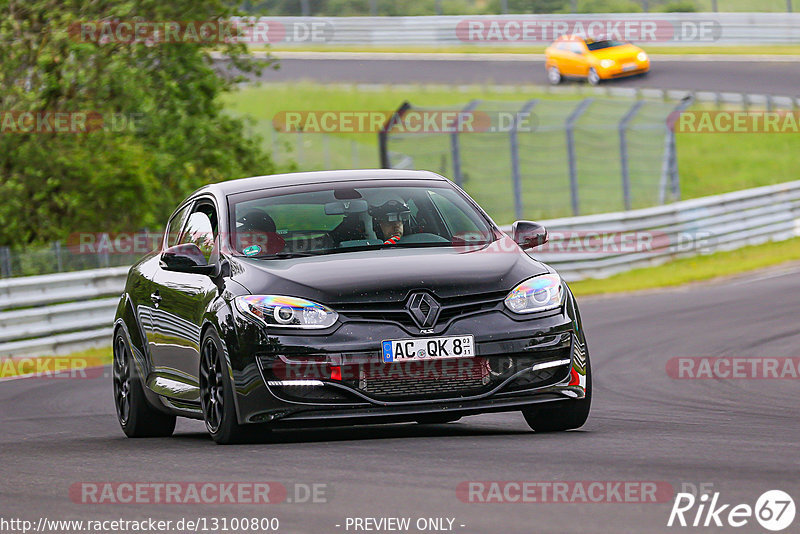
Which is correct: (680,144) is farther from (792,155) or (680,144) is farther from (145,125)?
(145,125)

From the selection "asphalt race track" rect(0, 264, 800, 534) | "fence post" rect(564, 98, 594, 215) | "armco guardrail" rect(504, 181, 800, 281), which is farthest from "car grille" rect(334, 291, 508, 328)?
"fence post" rect(564, 98, 594, 215)

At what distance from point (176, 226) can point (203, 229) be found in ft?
3.16

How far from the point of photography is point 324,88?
156ft

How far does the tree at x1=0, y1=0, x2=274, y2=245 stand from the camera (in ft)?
74.9

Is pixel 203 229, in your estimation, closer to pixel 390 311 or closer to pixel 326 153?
pixel 390 311

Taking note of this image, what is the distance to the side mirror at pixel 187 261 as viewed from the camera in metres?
8.39

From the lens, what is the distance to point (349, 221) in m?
8.62

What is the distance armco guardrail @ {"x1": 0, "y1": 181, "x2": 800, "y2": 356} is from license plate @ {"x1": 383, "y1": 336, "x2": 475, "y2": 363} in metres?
10.8

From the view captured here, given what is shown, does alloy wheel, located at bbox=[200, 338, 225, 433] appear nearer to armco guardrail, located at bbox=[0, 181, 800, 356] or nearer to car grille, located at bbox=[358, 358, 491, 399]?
car grille, located at bbox=[358, 358, 491, 399]

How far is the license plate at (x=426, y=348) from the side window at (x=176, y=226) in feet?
9.35

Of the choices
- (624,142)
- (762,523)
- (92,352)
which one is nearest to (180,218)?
(762,523)

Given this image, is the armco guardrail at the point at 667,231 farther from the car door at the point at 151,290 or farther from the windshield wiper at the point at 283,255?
the windshield wiper at the point at 283,255

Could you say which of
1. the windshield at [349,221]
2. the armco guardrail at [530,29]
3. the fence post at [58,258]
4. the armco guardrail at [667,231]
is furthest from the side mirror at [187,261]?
the armco guardrail at [530,29]

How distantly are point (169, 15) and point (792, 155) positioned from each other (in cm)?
2094
